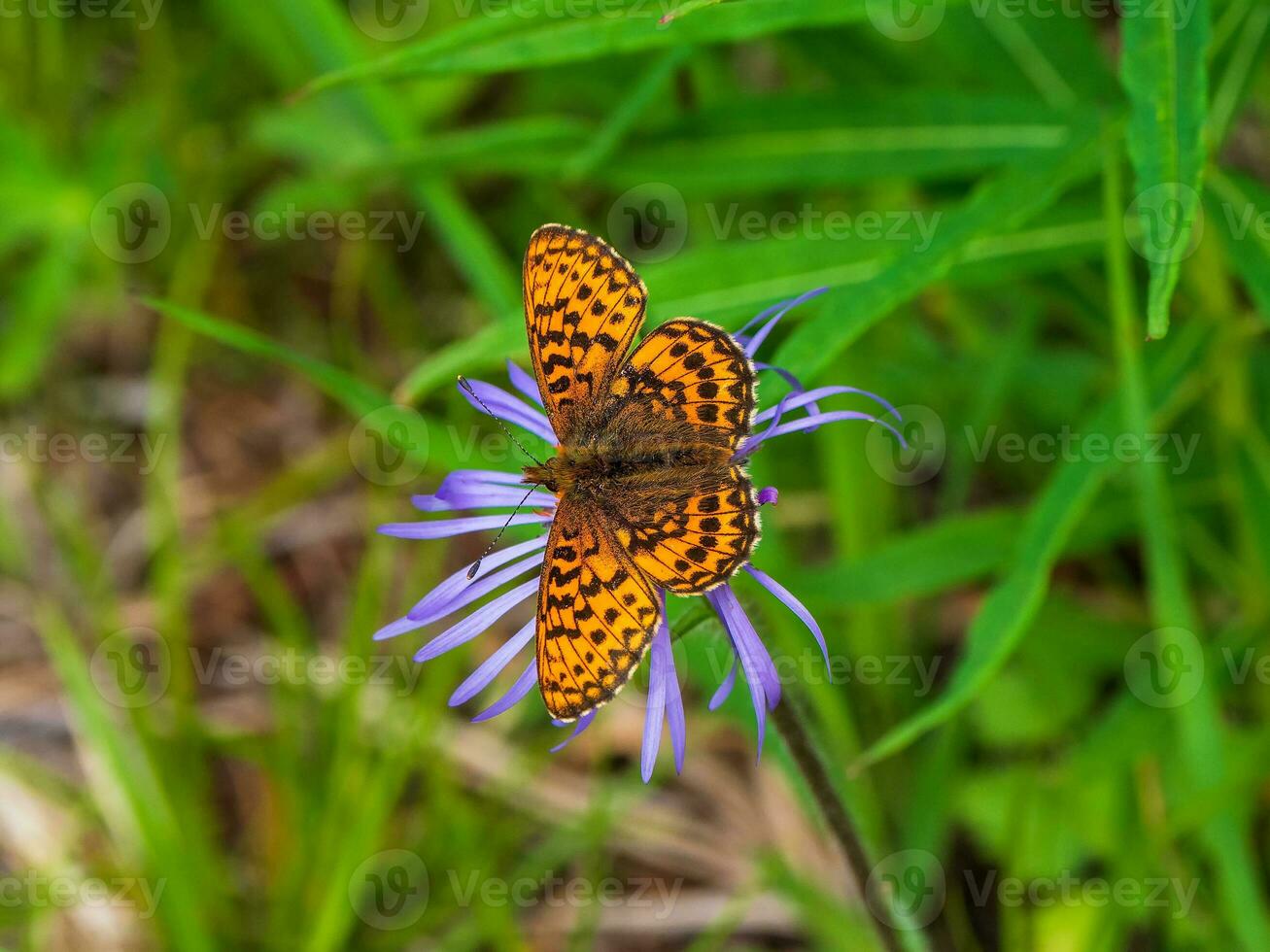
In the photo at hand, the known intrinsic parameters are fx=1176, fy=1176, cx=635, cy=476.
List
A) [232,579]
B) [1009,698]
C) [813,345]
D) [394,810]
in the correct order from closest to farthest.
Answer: [813,345] → [1009,698] → [394,810] → [232,579]

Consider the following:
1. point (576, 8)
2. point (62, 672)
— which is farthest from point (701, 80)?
point (62, 672)

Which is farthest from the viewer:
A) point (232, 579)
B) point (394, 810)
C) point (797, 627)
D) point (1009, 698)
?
point (232, 579)

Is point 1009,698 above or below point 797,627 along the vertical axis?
below

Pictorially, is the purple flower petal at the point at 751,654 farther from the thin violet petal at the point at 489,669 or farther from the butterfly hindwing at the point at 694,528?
the thin violet petal at the point at 489,669

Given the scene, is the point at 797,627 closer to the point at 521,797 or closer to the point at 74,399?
the point at 521,797

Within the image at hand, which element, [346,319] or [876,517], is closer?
[876,517]
